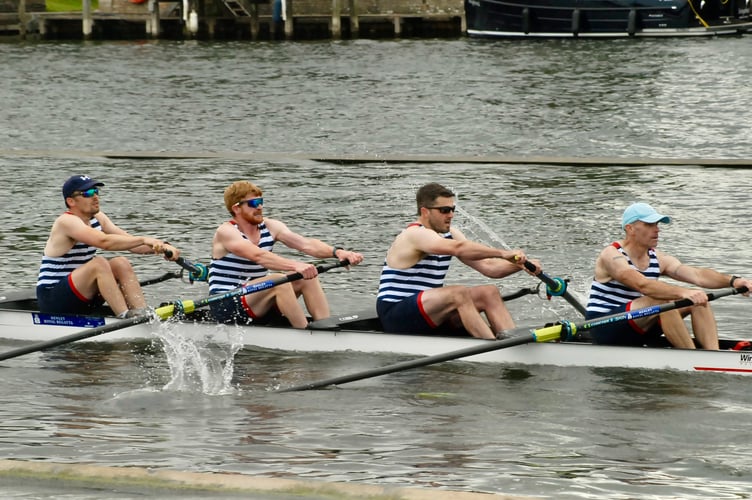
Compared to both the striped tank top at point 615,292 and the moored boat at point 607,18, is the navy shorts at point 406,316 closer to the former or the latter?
the striped tank top at point 615,292

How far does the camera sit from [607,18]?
57.7m

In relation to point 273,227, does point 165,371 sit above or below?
below

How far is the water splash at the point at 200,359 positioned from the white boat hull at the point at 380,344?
2cm

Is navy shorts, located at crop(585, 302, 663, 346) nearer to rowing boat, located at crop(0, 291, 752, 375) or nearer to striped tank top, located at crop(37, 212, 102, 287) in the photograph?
rowing boat, located at crop(0, 291, 752, 375)

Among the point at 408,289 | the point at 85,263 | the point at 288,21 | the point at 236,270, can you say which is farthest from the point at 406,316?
the point at 288,21

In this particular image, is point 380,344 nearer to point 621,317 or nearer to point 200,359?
point 200,359

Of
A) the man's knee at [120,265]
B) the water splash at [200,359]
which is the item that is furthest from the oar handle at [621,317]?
the man's knee at [120,265]

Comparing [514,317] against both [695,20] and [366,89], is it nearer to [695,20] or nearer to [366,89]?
[366,89]

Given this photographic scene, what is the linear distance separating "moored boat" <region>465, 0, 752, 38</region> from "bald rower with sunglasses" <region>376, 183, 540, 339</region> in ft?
153

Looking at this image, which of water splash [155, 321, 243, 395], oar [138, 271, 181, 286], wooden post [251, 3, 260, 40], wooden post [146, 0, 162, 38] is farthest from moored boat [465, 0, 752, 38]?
water splash [155, 321, 243, 395]

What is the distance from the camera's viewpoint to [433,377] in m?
12.4

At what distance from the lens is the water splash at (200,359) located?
1206 centimetres

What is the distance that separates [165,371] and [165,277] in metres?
2.08

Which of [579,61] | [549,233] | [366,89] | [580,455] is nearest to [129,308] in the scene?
[580,455]
